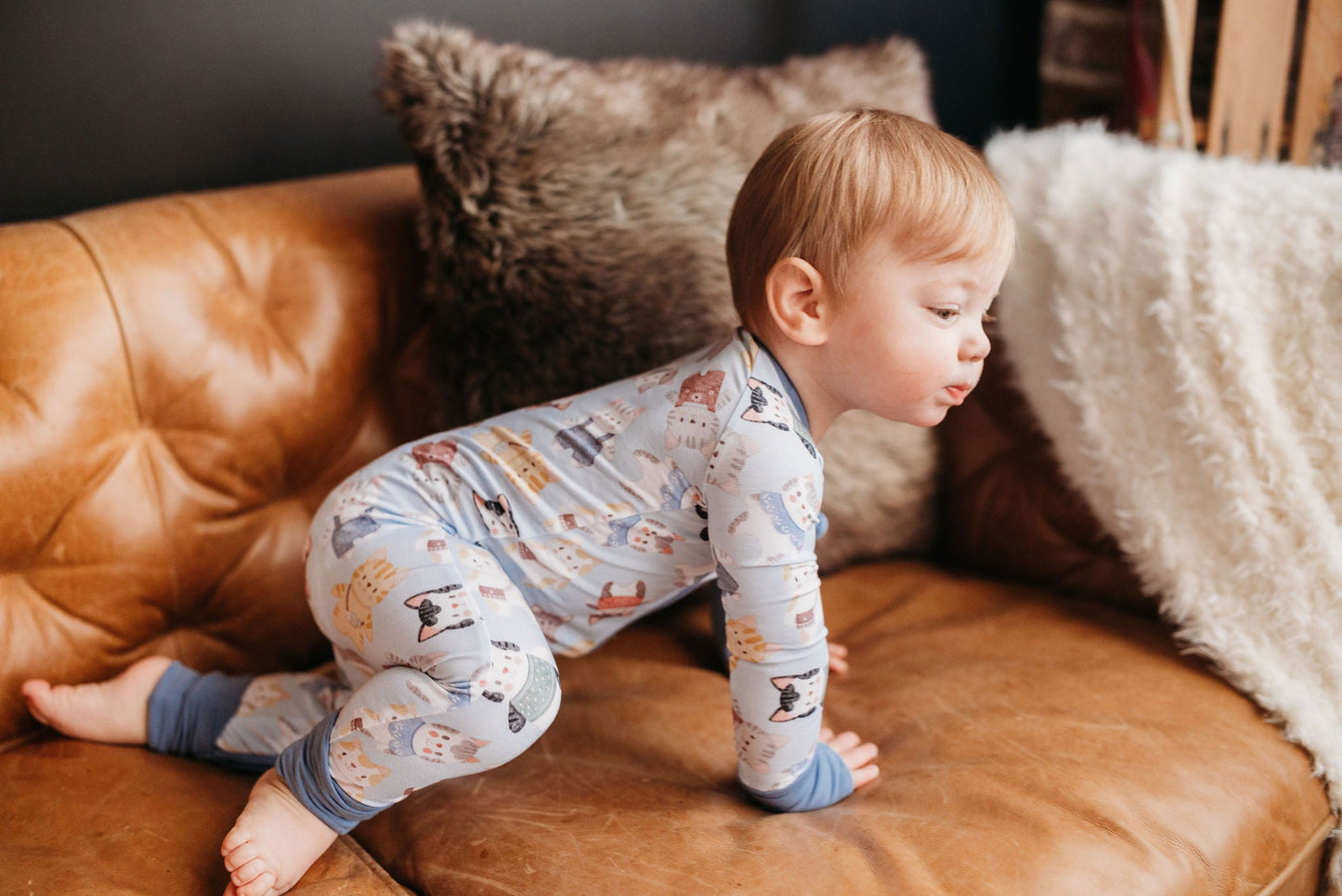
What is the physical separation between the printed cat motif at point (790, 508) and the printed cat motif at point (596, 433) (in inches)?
6.5

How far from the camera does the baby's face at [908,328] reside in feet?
3.27

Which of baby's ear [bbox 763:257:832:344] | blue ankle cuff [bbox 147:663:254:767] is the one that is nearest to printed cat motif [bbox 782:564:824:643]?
baby's ear [bbox 763:257:832:344]

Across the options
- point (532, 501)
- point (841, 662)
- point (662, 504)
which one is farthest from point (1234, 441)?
point (532, 501)

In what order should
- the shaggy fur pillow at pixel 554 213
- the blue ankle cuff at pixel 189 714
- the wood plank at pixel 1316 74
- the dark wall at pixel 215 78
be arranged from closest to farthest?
the blue ankle cuff at pixel 189 714 < the shaggy fur pillow at pixel 554 213 < the dark wall at pixel 215 78 < the wood plank at pixel 1316 74

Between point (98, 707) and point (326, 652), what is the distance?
0.29 metres

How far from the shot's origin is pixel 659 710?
122cm

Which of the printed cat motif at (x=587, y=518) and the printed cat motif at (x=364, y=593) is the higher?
the printed cat motif at (x=587, y=518)

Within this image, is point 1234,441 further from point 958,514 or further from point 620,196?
point 620,196

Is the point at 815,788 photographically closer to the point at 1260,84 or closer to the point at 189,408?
the point at 189,408

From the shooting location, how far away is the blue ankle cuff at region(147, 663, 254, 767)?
1162mm

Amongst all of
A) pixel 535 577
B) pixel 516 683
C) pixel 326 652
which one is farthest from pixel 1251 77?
pixel 326 652

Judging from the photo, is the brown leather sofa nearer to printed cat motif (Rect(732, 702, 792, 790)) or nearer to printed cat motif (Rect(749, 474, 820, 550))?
printed cat motif (Rect(732, 702, 792, 790))

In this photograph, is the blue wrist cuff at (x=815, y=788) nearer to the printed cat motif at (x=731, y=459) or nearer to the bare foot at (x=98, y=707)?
the printed cat motif at (x=731, y=459)

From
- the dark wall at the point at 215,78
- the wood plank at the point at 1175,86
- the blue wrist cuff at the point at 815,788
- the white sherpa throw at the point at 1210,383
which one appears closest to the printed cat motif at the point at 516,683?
the blue wrist cuff at the point at 815,788
